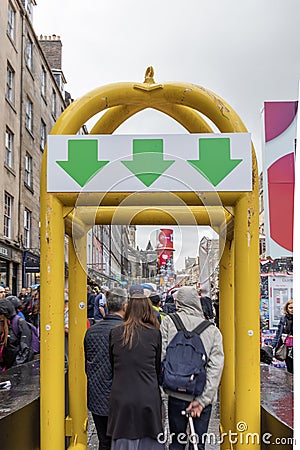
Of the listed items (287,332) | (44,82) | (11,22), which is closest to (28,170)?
(11,22)

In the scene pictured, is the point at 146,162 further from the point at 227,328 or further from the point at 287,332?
the point at 287,332

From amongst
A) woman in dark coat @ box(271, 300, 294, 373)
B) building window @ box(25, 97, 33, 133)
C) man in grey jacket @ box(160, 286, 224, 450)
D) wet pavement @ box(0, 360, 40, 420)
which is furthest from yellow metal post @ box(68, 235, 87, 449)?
building window @ box(25, 97, 33, 133)

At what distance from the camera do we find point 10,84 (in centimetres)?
2292

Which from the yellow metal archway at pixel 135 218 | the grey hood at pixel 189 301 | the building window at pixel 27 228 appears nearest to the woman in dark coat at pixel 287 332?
the yellow metal archway at pixel 135 218

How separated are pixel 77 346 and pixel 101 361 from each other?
0.63 m

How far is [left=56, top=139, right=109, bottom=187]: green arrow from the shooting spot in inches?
174

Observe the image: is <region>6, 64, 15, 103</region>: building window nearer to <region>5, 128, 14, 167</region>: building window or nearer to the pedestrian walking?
<region>5, 128, 14, 167</region>: building window

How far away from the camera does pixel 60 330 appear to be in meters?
4.45

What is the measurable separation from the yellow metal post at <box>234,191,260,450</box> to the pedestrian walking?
3.20ft

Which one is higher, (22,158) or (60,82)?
(60,82)

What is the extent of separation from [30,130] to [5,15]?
550cm

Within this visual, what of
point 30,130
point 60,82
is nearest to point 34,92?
point 30,130

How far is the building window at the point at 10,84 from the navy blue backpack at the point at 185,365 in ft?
63.1

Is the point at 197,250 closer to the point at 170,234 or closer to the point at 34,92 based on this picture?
the point at 170,234
